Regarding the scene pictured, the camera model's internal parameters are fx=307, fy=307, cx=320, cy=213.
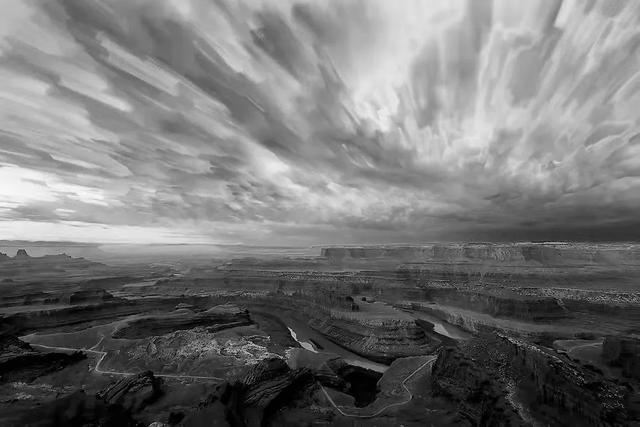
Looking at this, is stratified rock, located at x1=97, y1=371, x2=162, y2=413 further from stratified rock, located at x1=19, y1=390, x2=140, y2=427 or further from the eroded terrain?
stratified rock, located at x1=19, y1=390, x2=140, y2=427

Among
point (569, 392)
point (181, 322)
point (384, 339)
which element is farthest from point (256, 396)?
point (181, 322)

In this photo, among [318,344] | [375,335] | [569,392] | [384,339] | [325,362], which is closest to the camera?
[569,392]

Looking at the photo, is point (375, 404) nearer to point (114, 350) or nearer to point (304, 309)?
point (114, 350)

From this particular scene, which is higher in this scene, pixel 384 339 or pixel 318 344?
pixel 384 339

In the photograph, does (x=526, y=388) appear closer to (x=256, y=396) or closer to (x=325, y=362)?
(x=325, y=362)

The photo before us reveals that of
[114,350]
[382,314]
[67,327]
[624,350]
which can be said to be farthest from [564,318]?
[67,327]

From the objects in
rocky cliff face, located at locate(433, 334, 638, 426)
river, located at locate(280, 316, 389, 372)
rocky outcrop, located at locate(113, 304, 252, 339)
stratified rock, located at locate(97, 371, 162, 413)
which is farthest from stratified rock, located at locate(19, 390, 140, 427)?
rocky outcrop, located at locate(113, 304, 252, 339)

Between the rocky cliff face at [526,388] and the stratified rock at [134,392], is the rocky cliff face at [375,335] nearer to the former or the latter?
the rocky cliff face at [526,388]
